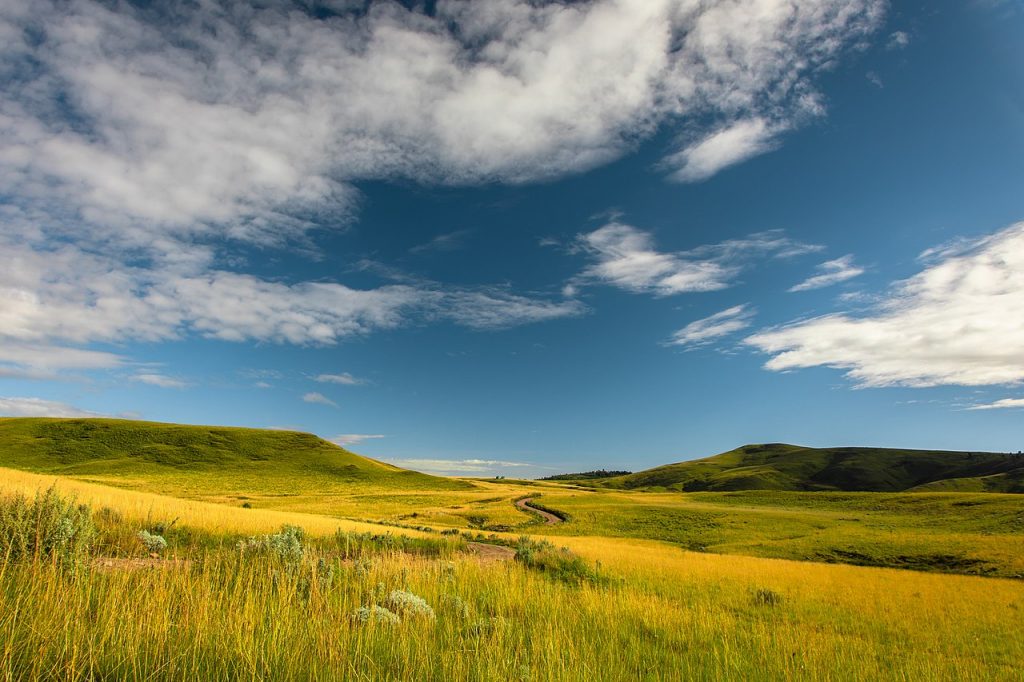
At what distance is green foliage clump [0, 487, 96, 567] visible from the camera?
267 inches

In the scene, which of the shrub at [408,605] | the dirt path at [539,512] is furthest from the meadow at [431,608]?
the dirt path at [539,512]

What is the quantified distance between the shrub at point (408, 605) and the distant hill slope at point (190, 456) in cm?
8637

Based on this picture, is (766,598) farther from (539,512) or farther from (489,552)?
(539,512)

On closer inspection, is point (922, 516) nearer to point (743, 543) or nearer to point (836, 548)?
point (836, 548)

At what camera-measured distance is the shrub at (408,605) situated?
21.7 ft

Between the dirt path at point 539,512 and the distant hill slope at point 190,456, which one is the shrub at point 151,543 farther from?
the distant hill slope at point 190,456

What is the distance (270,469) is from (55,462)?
3839 centimetres

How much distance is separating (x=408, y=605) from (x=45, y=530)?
6017 millimetres

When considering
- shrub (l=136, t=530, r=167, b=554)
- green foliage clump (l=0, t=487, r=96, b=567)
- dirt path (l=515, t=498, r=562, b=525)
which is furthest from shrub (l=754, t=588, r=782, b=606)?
dirt path (l=515, t=498, r=562, b=525)

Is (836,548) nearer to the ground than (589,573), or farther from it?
nearer to the ground

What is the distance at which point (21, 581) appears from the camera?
529cm

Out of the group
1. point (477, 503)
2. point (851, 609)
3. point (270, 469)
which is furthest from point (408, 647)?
point (270, 469)

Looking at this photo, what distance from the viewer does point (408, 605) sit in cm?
679

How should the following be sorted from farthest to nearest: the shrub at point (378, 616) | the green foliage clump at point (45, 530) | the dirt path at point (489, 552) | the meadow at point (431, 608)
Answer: the dirt path at point (489, 552) → the green foliage clump at point (45, 530) → the shrub at point (378, 616) → the meadow at point (431, 608)
